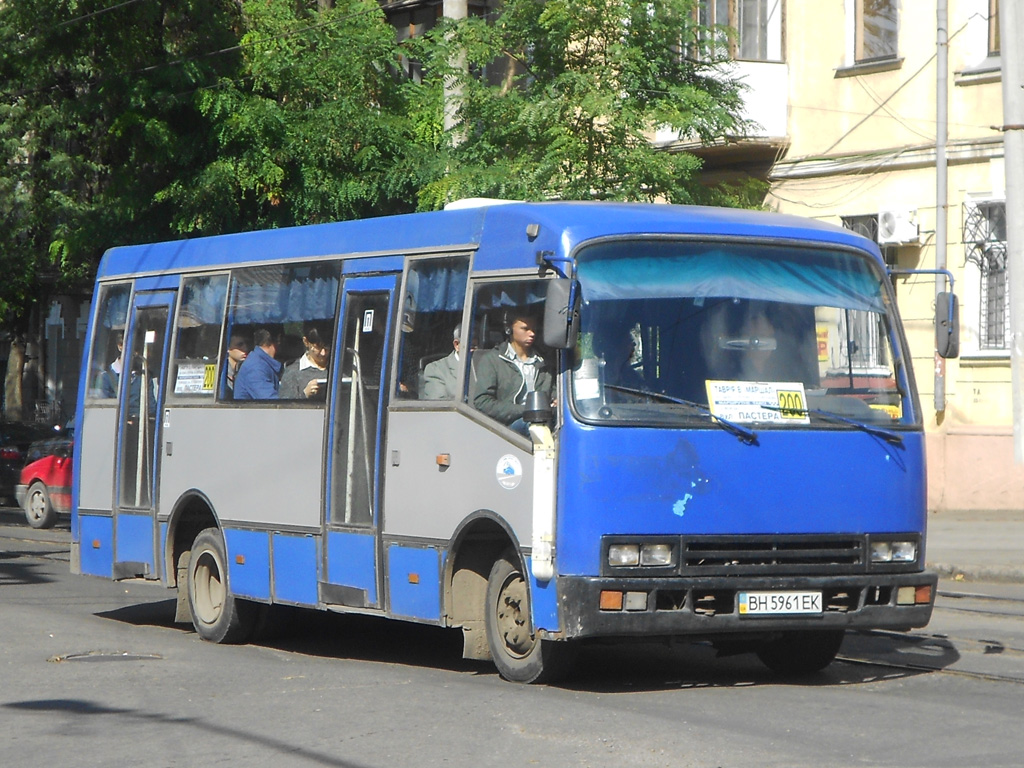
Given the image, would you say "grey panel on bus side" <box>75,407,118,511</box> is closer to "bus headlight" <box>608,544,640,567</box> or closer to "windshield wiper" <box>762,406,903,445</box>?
"bus headlight" <box>608,544,640,567</box>

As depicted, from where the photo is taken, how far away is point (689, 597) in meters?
8.33

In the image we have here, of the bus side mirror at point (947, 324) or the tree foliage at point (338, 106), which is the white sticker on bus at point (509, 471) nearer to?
the bus side mirror at point (947, 324)

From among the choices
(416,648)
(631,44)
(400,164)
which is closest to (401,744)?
(416,648)

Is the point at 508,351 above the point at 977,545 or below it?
above

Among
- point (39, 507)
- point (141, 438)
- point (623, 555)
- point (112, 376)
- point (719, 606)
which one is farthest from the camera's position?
point (39, 507)

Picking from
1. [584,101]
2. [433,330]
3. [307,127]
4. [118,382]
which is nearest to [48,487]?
[307,127]

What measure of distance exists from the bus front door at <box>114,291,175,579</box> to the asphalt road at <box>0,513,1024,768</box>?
1.87 ft

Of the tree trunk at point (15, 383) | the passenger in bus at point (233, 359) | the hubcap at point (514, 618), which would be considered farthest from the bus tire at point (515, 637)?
the tree trunk at point (15, 383)

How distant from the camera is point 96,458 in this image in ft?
42.4

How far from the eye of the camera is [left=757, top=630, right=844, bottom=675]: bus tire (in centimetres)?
940

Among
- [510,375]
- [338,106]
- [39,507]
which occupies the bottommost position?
[39,507]

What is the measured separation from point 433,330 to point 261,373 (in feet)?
6.66

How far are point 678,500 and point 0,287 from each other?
29274mm

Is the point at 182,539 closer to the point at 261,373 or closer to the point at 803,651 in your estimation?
the point at 261,373
